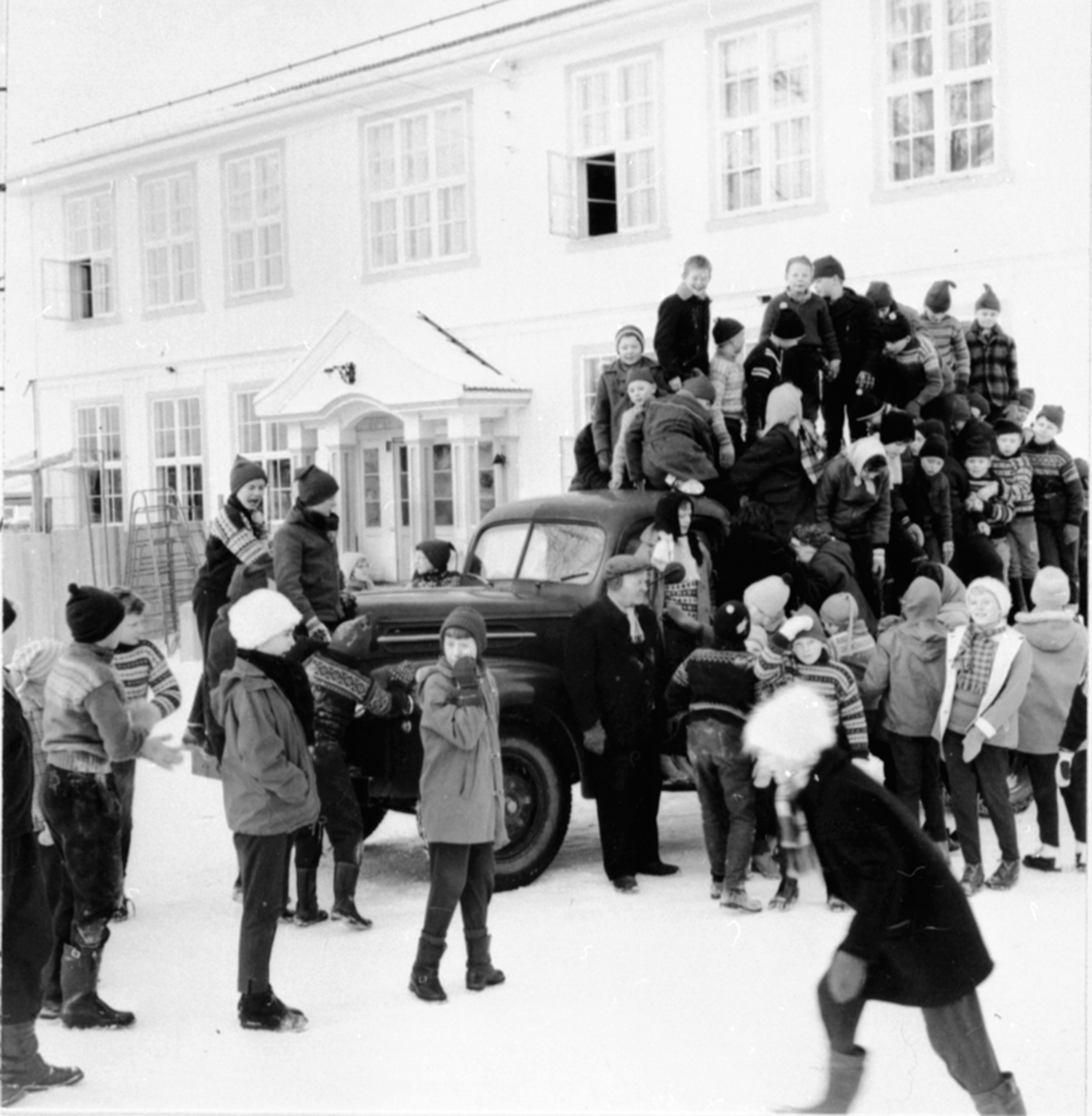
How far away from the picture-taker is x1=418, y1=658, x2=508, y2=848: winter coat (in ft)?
15.3

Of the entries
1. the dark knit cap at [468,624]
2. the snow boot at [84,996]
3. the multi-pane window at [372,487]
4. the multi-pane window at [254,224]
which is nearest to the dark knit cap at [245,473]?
the multi-pane window at [372,487]

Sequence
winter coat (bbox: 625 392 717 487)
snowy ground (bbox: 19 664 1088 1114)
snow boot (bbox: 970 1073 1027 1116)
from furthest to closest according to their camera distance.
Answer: winter coat (bbox: 625 392 717 487) < snowy ground (bbox: 19 664 1088 1114) < snow boot (bbox: 970 1073 1027 1116)

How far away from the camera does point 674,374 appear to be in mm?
6551

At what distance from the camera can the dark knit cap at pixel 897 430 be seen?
6.50 metres

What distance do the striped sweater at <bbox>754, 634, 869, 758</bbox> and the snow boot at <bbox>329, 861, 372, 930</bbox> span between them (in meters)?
1.74

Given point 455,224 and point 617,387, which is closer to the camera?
point 455,224

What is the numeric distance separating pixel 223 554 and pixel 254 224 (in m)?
1.55

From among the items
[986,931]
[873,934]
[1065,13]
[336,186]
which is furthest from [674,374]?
[873,934]

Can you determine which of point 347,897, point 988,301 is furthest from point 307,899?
point 988,301

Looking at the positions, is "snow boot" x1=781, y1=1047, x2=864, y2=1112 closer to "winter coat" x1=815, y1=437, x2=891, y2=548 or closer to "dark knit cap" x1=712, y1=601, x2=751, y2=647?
"dark knit cap" x1=712, y1=601, x2=751, y2=647

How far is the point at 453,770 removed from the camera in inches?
185

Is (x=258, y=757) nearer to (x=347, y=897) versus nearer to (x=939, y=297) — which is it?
(x=347, y=897)

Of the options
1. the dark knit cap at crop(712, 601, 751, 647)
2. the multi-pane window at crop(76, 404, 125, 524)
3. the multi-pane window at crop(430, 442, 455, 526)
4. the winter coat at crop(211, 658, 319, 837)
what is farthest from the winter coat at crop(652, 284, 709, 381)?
the winter coat at crop(211, 658, 319, 837)

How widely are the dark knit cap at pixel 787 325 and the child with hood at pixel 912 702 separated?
159 centimetres
